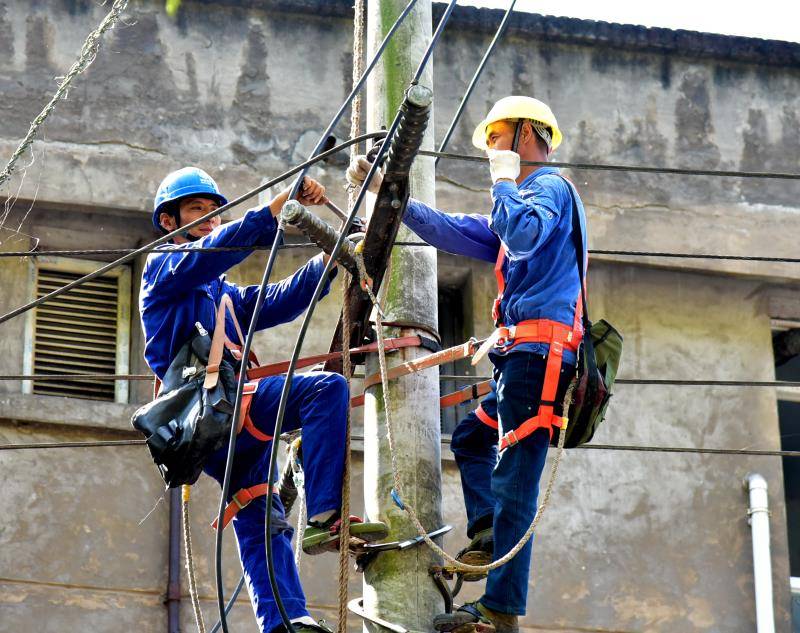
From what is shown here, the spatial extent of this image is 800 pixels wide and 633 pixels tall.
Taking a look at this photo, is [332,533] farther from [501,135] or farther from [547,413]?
[501,135]

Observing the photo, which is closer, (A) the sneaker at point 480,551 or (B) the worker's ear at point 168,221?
(A) the sneaker at point 480,551

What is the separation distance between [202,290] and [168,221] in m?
0.55

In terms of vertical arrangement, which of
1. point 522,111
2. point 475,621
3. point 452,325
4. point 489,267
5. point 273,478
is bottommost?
point 475,621

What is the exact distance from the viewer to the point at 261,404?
25.1ft

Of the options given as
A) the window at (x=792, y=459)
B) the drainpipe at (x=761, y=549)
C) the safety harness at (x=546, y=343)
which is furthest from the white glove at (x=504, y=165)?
the window at (x=792, y=459)

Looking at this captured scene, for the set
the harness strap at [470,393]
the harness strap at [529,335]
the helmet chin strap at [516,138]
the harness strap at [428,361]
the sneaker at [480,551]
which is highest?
the helmet chin strap at [516,138]

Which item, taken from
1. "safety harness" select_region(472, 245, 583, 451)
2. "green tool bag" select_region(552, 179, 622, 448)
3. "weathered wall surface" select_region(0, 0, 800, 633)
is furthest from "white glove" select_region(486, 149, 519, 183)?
"weathered wall surface" select_region(0, 0, 800, 633)

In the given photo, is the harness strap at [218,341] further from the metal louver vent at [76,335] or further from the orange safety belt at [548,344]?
the metal louver vent at [76,335]

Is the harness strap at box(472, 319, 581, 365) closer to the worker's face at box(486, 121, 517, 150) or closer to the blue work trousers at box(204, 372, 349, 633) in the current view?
the blue work trousers at box(204, 372, 349, 633)

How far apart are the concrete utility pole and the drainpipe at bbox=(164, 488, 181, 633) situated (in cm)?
399

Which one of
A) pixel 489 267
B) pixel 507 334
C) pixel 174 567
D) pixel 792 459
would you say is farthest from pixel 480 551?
pixel 792 459

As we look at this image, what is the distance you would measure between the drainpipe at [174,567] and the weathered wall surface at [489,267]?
68 mm

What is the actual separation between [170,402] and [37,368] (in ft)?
14.2

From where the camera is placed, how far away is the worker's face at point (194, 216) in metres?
8.33
